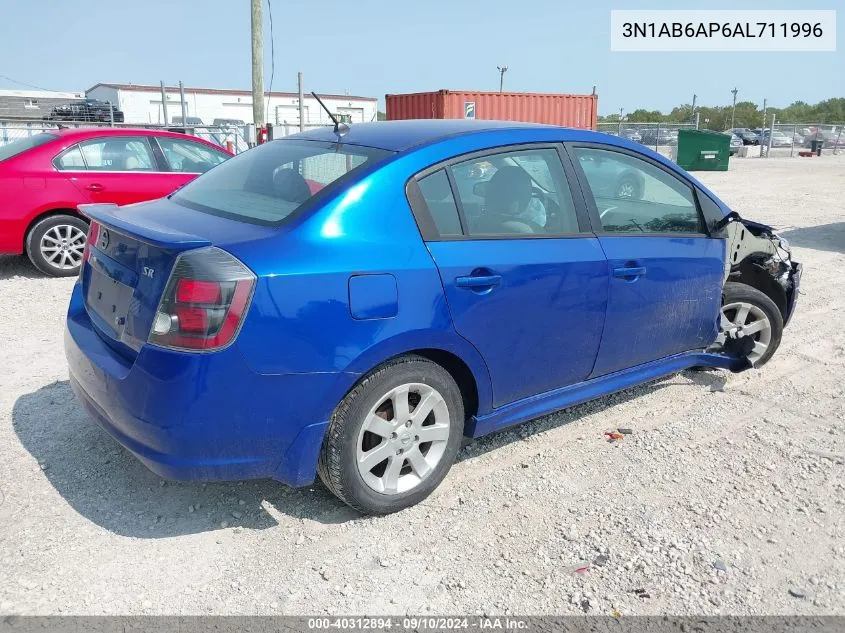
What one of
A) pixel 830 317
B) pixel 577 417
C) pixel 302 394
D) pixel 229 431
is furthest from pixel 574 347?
pixel 830 317

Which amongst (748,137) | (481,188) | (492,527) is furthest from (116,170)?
(748,137)

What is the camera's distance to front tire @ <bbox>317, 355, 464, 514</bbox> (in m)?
2.94

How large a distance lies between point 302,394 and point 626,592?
1425 mm

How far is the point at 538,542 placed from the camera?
9.98 feet

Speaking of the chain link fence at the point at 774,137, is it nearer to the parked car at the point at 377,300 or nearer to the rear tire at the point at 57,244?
the rear tire at the point at 57,244

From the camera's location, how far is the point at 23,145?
7566mm

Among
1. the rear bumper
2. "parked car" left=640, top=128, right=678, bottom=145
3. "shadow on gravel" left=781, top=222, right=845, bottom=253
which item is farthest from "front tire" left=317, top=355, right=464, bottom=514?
"parked car" left=640, top=128, right=678, bottom=145

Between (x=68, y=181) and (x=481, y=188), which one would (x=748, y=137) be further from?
(x=481, y=188)

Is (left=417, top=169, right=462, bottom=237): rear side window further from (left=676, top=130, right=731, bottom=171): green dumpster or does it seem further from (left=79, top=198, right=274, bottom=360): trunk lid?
(left=676, top=130, right=731, bottom=171): green dumpster

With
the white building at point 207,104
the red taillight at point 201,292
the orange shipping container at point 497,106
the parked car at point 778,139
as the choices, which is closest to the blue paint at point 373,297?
the red taillight at point 201,292

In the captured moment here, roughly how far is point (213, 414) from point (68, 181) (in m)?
5.78

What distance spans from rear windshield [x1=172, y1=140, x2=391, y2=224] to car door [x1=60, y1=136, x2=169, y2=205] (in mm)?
4305

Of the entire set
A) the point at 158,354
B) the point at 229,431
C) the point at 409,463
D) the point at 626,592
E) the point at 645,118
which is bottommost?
the point at 626,592

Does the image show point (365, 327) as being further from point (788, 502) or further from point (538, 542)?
point (788, 502)
